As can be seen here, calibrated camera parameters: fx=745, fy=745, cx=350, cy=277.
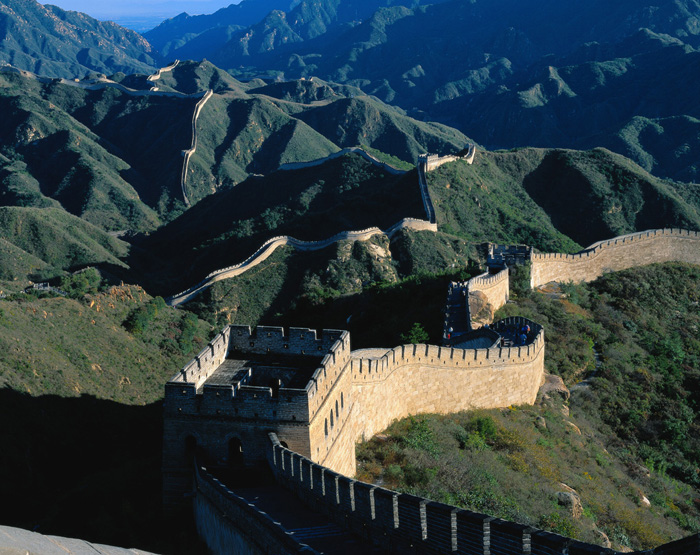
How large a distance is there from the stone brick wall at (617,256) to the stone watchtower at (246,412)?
27019mm

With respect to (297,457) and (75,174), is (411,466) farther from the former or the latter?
(75,174)

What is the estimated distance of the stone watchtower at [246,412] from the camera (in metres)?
17.7

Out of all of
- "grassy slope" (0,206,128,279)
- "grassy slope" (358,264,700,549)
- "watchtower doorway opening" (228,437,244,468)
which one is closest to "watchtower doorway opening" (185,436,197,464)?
"watchtower doorway opening" (228,437,244,468)

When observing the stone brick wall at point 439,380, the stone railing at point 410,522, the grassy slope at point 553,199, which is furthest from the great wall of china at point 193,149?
the stone railing at point 410,522

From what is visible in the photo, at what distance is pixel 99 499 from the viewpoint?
23531 millimetres

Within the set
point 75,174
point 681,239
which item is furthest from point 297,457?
point 75,174

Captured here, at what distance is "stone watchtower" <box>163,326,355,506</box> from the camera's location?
58.0 feet

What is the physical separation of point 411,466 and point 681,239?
127 feet

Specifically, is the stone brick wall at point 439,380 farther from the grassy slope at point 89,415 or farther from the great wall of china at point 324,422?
the grassy slope at point 89,415

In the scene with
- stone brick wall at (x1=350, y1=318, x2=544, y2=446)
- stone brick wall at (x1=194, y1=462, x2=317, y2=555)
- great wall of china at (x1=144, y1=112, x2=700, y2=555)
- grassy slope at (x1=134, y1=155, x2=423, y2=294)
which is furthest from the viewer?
grassy slope at (x1=134, y1=155, x2=423, y2=294)

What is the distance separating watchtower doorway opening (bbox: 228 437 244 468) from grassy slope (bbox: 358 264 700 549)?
463 centimetres

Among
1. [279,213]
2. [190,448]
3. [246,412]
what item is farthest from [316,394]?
[279,213]

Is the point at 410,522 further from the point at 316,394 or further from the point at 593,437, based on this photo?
the point at 593,437

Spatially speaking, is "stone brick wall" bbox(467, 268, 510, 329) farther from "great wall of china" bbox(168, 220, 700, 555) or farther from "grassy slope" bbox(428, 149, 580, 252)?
"grassy slope" bbox(428, 149, 580, 252)
